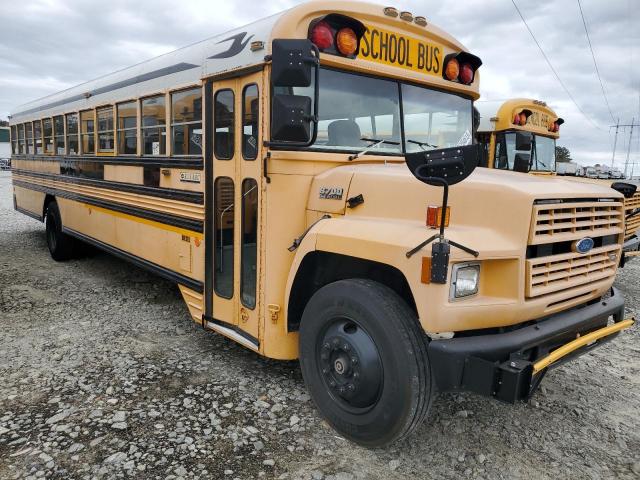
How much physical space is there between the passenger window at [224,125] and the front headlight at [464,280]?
6.09ft

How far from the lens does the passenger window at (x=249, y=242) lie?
3338 mm

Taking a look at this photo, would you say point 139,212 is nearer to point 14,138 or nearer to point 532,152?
point 14,138

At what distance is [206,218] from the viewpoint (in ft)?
12.4

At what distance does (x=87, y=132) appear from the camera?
581 cm

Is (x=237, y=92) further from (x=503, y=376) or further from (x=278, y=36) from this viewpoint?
(x=503, y=376)

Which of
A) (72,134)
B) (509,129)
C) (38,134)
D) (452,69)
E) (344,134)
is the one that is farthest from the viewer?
(509,129)

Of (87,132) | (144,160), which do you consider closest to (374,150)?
(144,160)

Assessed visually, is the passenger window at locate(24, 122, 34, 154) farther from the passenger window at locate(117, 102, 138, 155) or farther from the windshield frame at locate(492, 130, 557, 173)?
the windshield frame at locate(492, 130, 557, 173)

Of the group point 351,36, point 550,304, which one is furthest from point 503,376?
point 351,36

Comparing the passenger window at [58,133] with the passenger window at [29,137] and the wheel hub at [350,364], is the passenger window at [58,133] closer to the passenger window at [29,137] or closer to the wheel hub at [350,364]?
the passenger window at [29,137]

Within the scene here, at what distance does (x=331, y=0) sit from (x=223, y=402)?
2.58 meters

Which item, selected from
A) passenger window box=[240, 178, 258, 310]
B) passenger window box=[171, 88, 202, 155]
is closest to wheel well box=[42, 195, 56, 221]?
passenger window box=[171, 88, 202, 155]

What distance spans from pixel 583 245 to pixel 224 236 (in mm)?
2320

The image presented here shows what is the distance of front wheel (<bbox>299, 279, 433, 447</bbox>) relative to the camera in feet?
8.02
